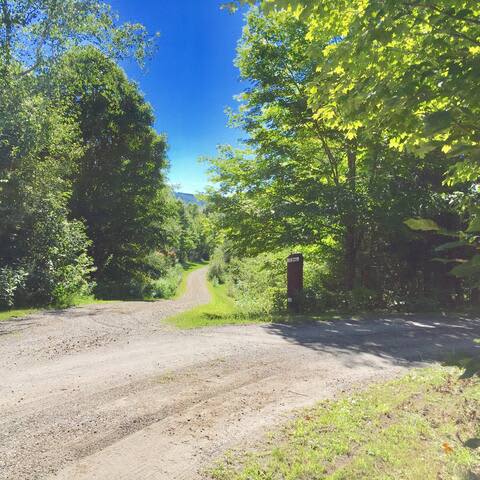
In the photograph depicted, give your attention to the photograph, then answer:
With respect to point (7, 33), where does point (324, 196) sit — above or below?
below

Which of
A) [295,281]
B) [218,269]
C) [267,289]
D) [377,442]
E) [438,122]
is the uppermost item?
[438,122]

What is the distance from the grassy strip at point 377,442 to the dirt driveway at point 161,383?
0.35 metres

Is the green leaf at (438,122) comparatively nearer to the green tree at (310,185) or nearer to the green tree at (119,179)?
the green tree at (310,185)

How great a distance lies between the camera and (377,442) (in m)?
3.77

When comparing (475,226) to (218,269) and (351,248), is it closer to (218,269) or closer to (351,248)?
(351,248)

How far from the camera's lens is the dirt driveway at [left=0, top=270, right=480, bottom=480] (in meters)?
3.61

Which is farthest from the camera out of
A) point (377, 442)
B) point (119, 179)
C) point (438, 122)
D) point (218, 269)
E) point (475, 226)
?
point (218, 269)

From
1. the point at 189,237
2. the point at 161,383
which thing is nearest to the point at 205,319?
the point at 161,383

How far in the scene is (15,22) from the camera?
12.8 m

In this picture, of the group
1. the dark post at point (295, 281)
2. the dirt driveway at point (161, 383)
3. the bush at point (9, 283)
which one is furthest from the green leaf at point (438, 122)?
the bush at point (9, 283)

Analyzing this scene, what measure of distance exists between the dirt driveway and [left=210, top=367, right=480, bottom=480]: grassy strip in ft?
1.14

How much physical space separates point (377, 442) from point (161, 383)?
2.77 m

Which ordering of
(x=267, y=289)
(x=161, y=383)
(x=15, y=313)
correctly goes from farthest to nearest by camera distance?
(x=267, y=289) < (x=15, y=313) < (x=161, y=383)

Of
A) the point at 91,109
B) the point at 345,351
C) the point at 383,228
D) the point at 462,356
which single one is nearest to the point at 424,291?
the point at 383,228
